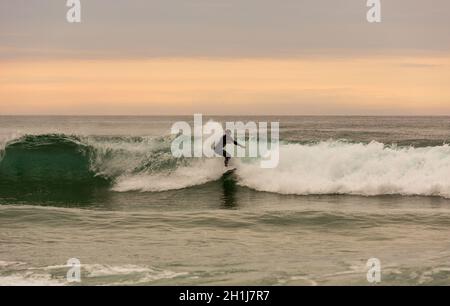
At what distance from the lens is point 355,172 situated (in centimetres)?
1847

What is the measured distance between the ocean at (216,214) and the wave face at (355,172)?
0.15 feet

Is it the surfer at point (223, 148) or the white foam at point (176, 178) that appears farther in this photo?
the surfer at point (223, 148)

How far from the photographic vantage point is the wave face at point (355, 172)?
17.0 metres

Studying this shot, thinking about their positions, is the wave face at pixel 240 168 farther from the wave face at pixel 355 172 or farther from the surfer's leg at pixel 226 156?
the surfer's leg at pixel 226 156

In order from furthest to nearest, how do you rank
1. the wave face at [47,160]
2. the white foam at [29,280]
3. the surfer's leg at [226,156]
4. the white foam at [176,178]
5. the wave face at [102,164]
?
the wave face at [47,160] < the surfer's leg at [226,156] < the wave face at [102,164] < the white foam at [176,178] < the white foam at [29,280]

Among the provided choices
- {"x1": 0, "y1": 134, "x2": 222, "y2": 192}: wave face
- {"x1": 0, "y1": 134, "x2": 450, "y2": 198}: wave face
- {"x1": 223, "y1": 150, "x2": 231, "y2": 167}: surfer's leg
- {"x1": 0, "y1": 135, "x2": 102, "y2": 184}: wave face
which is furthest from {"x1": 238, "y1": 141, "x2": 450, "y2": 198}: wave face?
{"x1": 0, "y1": 135, "x2": 102, "y2": 184}: wave face

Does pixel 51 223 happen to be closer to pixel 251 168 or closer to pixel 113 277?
pixel 113 277

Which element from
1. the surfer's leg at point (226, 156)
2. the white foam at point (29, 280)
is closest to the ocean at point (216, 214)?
the white foam at point (29, 280)

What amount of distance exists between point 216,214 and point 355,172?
21.6 feet

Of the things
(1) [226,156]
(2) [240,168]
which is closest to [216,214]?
(2) [240,168]

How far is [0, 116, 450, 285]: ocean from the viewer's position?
27.5 feet

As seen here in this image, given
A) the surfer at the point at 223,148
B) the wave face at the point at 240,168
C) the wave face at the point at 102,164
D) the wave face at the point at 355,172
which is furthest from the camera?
the surfer at the point at 223,148
